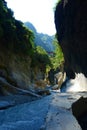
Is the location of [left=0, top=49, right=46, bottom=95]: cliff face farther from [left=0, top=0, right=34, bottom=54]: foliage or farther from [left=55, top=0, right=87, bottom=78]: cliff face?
[left=55, top=0, right=87, bottom=78]: cliff face

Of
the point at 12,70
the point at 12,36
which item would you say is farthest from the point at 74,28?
the point at 12,70

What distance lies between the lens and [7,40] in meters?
22.7

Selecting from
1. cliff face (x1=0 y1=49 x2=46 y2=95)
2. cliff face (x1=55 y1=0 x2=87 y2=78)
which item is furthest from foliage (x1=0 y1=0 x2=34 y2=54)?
cliff face (x1=55 y1=0 x2=87 y2=78)

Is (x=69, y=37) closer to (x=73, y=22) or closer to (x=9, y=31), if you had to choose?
(x=73, y=22)

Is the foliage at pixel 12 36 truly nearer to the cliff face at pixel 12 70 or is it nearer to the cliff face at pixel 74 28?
the cliff face at pixel 12 70

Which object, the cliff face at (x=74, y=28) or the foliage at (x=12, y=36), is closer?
the cliff face at (x=74, y=28)

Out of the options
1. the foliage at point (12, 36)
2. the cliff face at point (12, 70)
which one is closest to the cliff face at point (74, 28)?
the foliage at point (12, 36)

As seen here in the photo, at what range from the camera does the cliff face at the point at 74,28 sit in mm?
15398

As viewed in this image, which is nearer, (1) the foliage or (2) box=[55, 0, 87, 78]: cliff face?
(2) box=[55, 0, 87, 78]: cliff face

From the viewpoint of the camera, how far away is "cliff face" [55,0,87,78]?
1540 centimetres

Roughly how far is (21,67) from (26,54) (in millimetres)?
1544

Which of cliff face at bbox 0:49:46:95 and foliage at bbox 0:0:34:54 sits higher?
foliage at bbox 0:0:34:54

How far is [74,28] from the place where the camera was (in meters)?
16.7

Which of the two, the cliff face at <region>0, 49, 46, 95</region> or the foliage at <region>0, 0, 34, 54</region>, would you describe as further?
the foliage at <region>0, 0, 34, 54</region>
